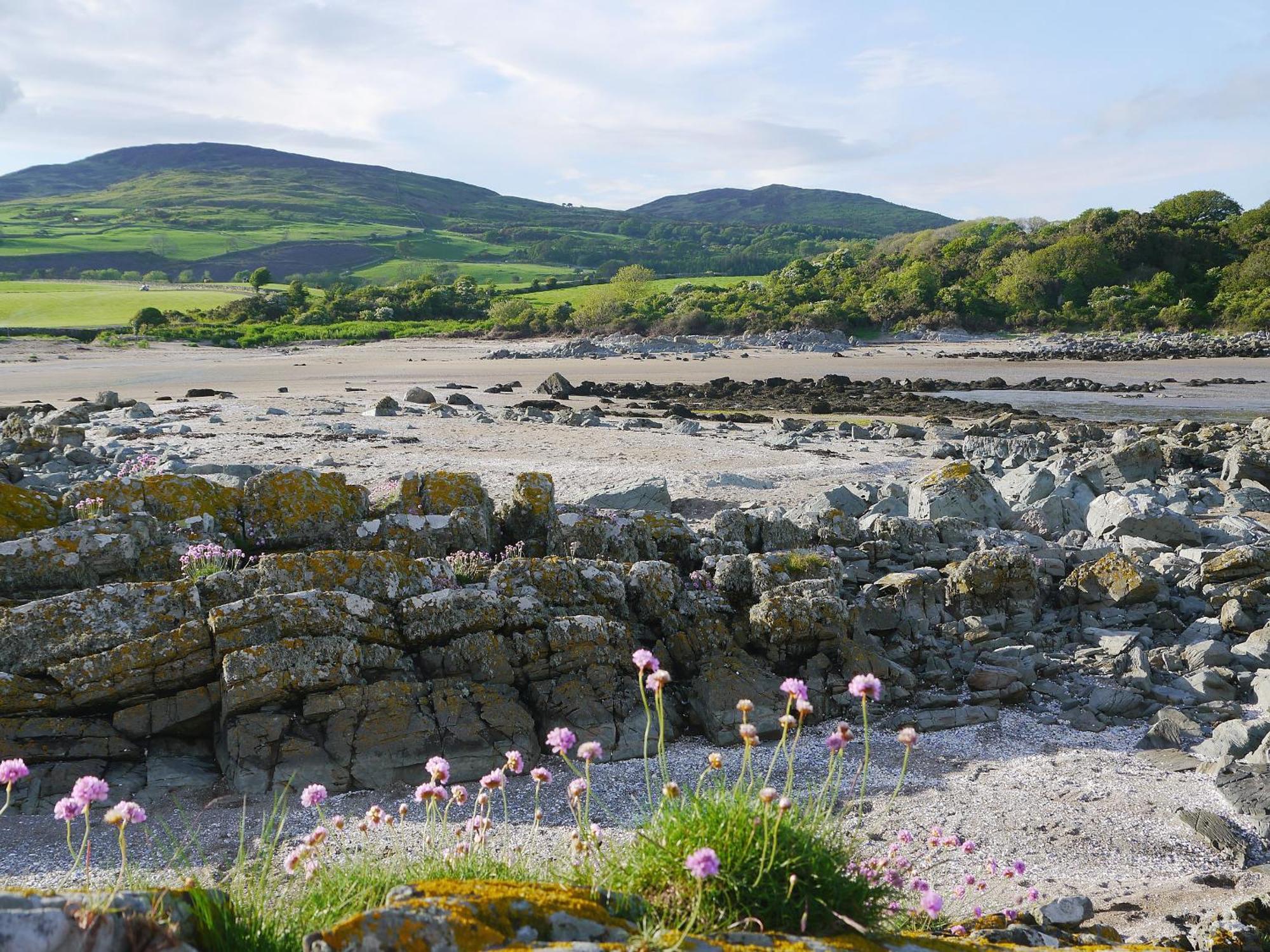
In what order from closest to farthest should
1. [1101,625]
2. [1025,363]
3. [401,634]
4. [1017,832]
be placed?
[1017,832]
[401,634]
[1101,625]
[1025,363]

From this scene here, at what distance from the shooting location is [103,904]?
256 cm

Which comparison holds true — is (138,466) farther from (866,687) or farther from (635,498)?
(866,687)

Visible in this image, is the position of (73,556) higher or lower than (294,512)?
lower

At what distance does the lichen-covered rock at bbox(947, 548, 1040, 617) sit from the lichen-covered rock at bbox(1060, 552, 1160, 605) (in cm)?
51

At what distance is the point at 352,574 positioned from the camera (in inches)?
310

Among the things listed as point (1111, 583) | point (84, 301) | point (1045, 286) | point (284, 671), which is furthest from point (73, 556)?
point (84, 301)

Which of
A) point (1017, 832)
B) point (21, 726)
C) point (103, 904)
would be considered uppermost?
point (103, 904)

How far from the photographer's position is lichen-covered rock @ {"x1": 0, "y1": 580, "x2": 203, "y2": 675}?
6.68 m

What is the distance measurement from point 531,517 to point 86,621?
478 centimetres

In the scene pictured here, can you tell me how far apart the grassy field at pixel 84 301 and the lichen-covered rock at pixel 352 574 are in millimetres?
69477

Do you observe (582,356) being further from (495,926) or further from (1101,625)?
(495,926)

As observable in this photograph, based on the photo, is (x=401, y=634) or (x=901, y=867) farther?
(x=401, y=634)

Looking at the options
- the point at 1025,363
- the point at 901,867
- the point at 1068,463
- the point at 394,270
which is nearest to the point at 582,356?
the point at 1025,363

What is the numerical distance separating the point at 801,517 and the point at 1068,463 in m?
9.75
